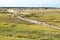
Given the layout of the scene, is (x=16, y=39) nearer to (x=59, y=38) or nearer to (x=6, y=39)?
(x=6, y=39)

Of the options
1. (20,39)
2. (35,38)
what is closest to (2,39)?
(20,39)

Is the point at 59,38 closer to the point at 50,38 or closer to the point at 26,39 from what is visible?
the point at 50,38

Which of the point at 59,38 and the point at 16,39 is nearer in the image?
the point at 16,39

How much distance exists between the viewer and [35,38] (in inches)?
1086

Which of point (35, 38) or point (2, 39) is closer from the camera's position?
point (2, 39)

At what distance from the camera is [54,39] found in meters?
26.7

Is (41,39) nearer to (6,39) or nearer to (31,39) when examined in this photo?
(31,39)

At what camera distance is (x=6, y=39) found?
2594cm

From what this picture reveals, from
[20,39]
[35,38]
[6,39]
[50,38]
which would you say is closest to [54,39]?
[50,38]

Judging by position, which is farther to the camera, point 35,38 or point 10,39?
point 35,38

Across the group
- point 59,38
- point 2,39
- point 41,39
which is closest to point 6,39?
point 2,39

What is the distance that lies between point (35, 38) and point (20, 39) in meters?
2.26

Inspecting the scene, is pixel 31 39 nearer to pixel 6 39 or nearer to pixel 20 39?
pixel 20 39

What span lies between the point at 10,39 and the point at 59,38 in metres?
6.37
